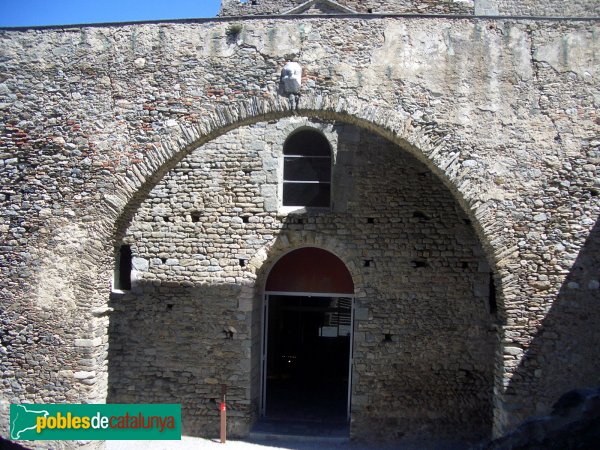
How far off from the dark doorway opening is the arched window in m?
2.18

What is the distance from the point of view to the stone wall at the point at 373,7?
1031 cm

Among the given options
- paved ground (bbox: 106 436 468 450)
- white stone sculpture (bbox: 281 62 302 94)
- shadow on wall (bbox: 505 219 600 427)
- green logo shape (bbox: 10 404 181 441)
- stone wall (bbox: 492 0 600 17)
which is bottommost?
paved ground (bbox: 106 436 468 450)

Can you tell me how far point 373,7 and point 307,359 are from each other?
7488mm

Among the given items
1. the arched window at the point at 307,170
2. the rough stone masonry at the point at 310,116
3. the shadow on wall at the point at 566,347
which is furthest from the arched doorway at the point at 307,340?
the shadow on wall at the point at 566,347

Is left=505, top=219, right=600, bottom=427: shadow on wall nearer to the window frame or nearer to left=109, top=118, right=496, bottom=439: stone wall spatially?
left=109, top=118, right=496, bottom=439: stone wall

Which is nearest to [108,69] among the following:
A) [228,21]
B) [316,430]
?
[228,21]

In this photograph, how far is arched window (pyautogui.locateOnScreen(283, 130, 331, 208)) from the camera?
912 cm

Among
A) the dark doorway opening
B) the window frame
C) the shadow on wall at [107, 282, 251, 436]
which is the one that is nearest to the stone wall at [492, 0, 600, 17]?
the window frame

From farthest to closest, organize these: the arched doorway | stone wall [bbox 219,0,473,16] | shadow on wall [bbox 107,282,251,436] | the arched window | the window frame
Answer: stone wall [bbox 219,0,473,16] < the arched doorway < the arched window < the window frame < shadow on wall [bbox 107,282,251,436]

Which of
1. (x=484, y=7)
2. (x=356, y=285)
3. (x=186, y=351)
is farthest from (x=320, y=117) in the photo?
(x=484, y=7)

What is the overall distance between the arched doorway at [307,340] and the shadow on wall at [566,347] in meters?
3.58

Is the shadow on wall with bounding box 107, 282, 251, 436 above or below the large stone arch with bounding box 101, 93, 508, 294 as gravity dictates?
below

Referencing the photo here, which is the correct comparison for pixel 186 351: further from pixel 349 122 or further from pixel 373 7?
pixel 373 7

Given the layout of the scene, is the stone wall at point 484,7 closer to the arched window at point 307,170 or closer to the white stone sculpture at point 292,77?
the arched window at point 307,170
